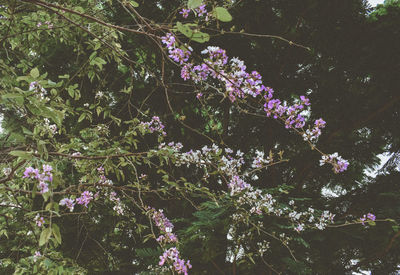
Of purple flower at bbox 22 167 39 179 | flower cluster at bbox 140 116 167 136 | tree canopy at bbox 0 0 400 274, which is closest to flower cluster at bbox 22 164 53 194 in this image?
purple flower at bbox 22 167 39 179

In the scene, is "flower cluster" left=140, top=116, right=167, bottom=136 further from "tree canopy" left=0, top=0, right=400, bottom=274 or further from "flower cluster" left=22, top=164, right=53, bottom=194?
"flower cluster" left=22, top=164, right=53, bottom=194

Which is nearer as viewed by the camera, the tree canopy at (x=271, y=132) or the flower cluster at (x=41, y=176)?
the flower cluster at (x=41, y=176)

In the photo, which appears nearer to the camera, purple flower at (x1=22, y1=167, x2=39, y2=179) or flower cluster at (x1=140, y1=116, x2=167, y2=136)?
purple flower at (x1=22, y1=167, x2=39, y2=179)

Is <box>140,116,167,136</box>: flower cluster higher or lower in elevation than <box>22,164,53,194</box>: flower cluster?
higher

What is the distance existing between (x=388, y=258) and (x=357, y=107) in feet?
7.06

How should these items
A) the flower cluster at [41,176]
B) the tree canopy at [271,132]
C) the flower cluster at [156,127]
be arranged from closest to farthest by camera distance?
the flower cluster at [41,176] < the flower cluster at [156,127] < the tree canopy at [271,132]

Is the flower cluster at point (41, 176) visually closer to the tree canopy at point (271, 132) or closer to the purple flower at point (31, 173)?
the purple flower at point (31, 173)

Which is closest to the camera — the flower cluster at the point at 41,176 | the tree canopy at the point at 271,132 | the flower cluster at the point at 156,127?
the flower cluster at the point at 41,176

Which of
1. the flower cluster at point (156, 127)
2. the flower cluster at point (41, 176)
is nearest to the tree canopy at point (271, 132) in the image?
the flower cluster at point (156, 127)

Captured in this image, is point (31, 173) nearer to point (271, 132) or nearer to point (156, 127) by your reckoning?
point (156, 127)

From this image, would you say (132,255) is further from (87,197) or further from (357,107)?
(357,107)

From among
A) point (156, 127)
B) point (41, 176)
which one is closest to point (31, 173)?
point (41, 176)

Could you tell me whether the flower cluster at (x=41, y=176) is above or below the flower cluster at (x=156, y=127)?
below

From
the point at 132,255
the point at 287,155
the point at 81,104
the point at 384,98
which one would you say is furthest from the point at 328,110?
the point at 132,255
